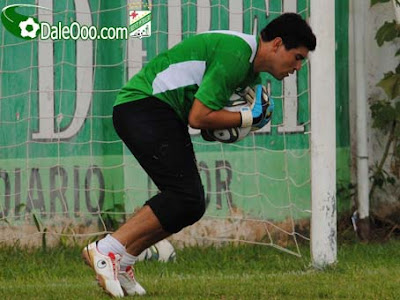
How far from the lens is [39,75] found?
9.29 meters

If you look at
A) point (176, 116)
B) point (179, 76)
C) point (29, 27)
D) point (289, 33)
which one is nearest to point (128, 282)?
point (176, 116)

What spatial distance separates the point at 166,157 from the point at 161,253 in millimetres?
2494

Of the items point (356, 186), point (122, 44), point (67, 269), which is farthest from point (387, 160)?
point (67, 269)

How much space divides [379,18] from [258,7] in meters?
1.27

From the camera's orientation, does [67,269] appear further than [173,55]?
Yes

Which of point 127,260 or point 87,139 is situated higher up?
point 87,139

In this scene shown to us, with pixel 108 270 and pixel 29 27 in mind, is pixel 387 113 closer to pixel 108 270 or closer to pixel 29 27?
pixel 29 27

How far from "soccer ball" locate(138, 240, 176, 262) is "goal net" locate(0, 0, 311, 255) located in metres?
0.57

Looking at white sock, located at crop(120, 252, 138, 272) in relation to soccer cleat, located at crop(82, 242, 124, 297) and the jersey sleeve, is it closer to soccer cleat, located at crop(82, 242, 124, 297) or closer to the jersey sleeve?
soccer cleat, located at crop(82, 242, 124, 297)

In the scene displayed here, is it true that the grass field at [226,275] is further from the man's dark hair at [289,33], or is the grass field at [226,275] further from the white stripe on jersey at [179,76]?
the man's dark hair at [289,33]

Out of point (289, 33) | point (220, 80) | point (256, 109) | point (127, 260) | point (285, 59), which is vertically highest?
point (289, 33)

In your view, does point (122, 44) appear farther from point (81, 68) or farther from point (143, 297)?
point (143, 297)

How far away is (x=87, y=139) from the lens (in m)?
9.34

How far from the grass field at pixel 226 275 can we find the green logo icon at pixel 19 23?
5.56 feet
